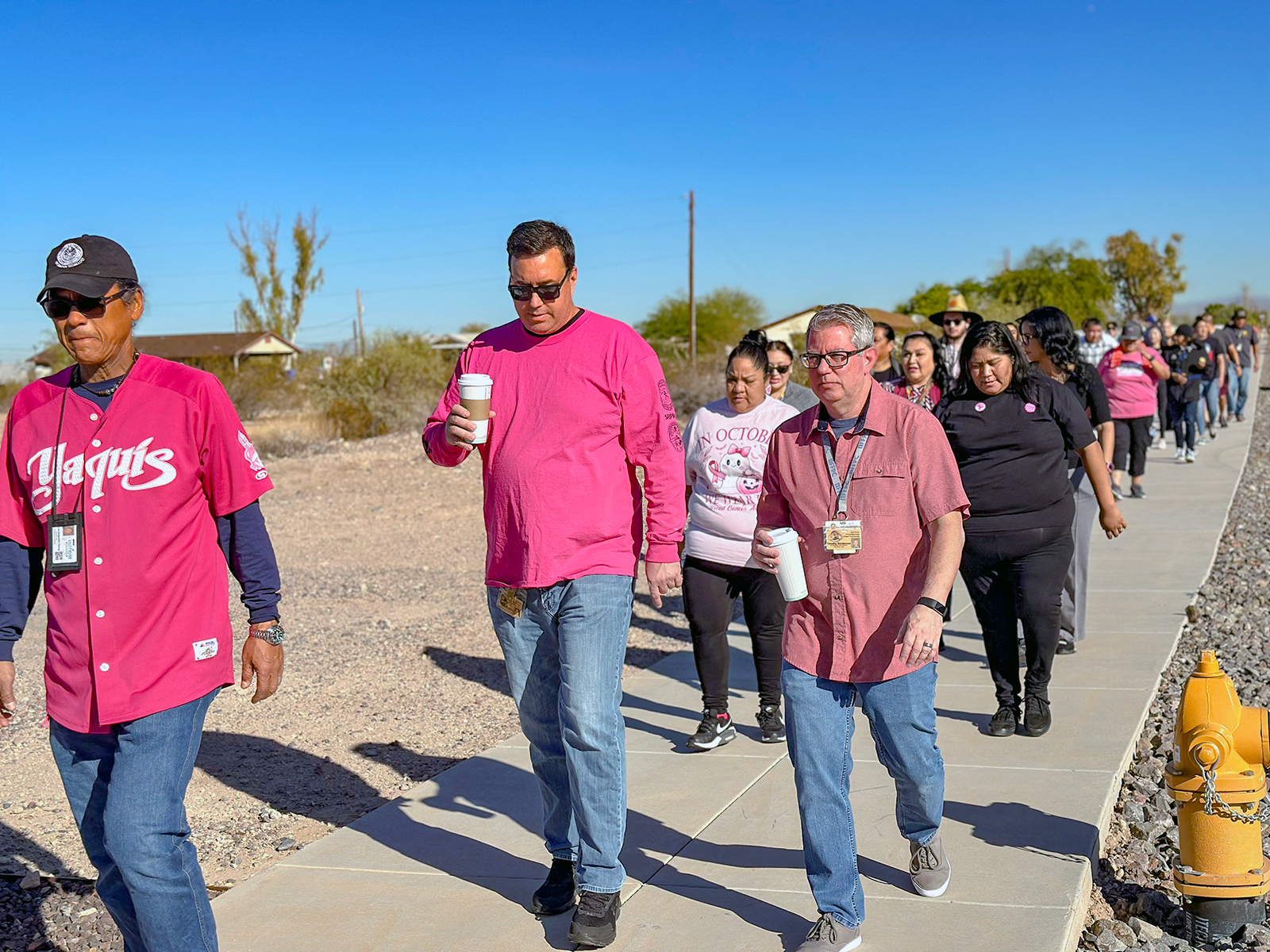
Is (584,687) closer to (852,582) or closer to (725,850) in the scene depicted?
(852,582)

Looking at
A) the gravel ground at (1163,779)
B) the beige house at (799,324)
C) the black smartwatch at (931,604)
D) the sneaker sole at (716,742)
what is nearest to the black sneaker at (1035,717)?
the gravel ground at (1163,779)

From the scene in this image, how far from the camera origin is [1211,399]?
20.6 meters

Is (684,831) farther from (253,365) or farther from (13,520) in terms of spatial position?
(253,365)

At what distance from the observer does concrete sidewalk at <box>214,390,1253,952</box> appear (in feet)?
12.8

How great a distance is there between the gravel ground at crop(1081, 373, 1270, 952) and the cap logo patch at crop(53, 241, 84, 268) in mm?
3565

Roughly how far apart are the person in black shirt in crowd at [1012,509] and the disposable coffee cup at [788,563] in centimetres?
231

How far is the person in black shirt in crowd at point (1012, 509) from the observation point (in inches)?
223

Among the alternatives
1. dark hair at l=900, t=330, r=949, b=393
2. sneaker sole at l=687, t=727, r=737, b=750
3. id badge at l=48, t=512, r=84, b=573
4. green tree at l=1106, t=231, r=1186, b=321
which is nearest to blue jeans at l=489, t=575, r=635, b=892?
id badge at l=48, t=512, r=84, b=573

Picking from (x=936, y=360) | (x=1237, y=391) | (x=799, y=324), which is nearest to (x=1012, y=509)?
(x=936, y=360)

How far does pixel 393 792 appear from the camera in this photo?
19.1ft

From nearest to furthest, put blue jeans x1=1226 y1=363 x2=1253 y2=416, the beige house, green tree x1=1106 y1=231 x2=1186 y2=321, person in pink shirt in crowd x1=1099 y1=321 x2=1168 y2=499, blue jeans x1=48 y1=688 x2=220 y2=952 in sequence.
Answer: blue jeans x1=48 y1=688 x2=220 y2=952, person in pink shirt in crowd x1=1099 y1=321 x2=1168 y2=499, blue jeans x1=1226 y1=363 x2=1253 y2=416, the beige house, green tree x1=1106 y1=231 x2=1186 y2=321

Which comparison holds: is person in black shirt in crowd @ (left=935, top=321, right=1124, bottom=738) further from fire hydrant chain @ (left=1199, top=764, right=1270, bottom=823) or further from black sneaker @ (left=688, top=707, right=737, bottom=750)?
fire hydrant chain @ (left=1199, top=764, right=1270, bottom=823)

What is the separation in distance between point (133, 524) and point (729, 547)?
3.17 metres

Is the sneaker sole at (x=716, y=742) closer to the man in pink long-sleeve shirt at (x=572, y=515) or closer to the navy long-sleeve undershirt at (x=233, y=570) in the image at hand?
the man in pink long-sleeve shirt at (x=572, y=515)
